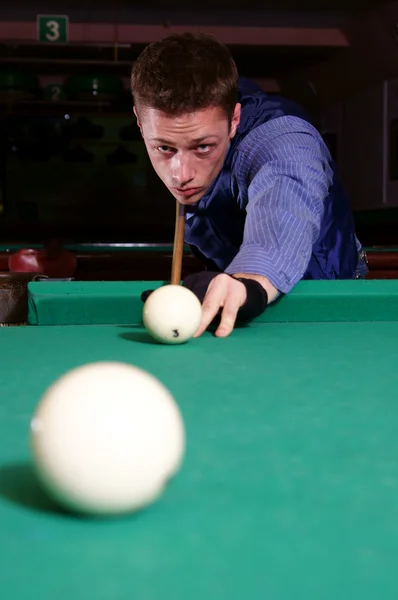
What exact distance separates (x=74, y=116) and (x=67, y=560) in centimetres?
1141

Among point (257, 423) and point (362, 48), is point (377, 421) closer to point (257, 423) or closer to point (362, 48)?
point (257, 423)

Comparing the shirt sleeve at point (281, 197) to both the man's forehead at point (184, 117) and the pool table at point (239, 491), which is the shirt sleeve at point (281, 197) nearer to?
the man's forehead at point (184, 117)

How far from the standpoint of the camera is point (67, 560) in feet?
2.11

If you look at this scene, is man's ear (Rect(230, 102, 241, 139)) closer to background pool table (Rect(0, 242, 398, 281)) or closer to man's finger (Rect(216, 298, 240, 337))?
man's finger (Rect(216, 298, 240, 337))

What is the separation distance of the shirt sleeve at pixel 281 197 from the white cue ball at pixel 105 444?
1.30 metres

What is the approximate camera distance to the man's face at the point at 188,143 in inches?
91.1

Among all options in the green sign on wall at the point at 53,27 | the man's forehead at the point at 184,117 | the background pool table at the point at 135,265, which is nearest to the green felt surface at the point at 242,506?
the man's forehead at the point at 184,117

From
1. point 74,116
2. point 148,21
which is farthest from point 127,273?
point 74,116

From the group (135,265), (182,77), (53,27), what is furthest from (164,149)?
(53,27)

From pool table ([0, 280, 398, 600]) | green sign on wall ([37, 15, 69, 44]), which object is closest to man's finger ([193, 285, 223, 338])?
pool table ([0, 280, 398, 600])

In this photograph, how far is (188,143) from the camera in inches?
93.2

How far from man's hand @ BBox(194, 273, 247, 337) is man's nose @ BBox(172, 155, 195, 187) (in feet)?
2.20

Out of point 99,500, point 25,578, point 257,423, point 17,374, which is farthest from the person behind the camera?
point 17,374

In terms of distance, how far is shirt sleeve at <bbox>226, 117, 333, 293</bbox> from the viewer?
216cm
